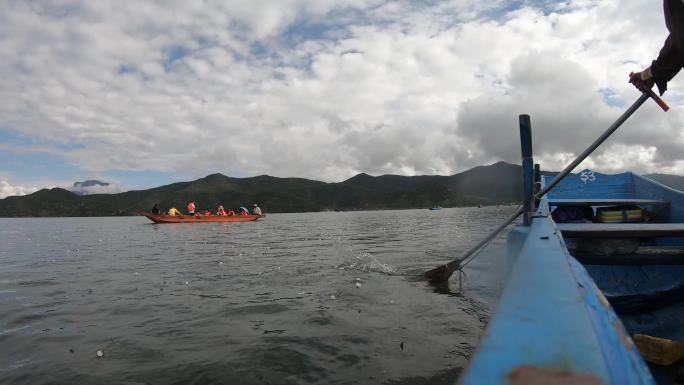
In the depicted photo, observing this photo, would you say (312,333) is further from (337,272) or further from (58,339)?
(337,272)

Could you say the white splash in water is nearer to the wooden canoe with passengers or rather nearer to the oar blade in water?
the oar blade in water

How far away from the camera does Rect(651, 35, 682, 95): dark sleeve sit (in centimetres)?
486

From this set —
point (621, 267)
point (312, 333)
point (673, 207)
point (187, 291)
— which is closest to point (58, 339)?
point (187, 291)

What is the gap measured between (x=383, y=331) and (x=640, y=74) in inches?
222

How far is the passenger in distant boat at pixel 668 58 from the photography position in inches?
171

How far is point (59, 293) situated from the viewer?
1021 cm

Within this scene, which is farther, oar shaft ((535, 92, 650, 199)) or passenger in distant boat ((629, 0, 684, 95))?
oar shaft ((535, 92, 650, 199))

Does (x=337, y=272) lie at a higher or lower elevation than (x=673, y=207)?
lower

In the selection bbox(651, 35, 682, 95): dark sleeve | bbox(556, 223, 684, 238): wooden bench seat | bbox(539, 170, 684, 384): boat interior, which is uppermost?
bbox(651, 35, 682, 95): dark sleeve

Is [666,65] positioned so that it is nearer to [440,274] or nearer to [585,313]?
[585,313]

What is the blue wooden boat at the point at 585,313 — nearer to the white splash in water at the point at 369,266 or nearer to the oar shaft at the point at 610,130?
the oar shaft at the point at 610,130

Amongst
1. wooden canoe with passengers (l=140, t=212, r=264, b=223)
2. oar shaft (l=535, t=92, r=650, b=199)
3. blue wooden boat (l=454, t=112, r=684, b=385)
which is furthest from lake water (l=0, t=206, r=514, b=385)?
wooden canoe with passengers (l=140, t=212, r=264, b=223)

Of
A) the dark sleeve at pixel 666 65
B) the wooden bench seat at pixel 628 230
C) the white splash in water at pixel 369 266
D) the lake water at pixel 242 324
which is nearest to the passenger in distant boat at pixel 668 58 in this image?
the dark sleeve at pixel 666 65

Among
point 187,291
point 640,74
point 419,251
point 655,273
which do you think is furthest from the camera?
point 419,251
